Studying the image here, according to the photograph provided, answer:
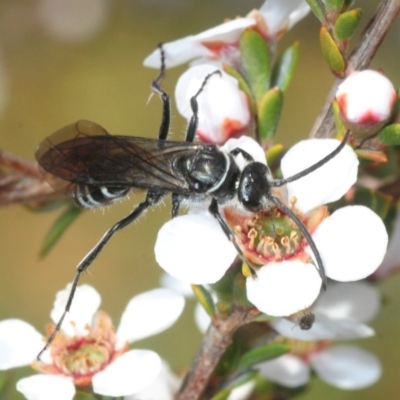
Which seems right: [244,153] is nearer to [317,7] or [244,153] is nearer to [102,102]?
[317,7]

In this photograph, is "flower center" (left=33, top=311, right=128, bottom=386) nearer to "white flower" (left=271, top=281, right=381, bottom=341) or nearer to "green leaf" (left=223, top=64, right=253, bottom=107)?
"white flower" (left=271, top=281, right=381, bottom=341)

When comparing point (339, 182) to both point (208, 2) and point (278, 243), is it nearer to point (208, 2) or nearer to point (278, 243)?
point (278, 243)

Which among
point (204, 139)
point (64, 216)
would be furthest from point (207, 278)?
point (64, 216)

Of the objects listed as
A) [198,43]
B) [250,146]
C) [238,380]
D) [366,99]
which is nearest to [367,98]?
[366,99]

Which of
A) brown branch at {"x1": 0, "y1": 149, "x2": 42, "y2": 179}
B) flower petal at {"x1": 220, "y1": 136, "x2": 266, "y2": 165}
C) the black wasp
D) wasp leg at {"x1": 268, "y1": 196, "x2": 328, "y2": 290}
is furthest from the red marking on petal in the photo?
brown branch at {"x1": 0, "y1": 149, "x2": 42, "y2": 179}

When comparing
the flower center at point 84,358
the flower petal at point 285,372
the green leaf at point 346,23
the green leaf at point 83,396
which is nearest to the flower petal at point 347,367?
the flower petal at point 285,372

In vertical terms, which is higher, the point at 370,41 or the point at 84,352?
the point at 370,41
